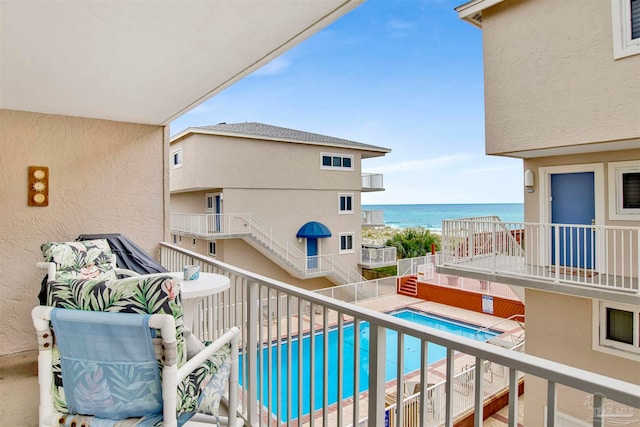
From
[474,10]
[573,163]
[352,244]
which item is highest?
[474,10]

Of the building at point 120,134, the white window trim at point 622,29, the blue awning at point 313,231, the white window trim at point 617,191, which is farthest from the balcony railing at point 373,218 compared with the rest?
the building at point 120,134

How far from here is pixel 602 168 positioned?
508 cm

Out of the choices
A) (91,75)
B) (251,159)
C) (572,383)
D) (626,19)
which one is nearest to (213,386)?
(572,383)

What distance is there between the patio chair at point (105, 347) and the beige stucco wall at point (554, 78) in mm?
5282

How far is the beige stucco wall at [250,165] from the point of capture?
11.4 meters

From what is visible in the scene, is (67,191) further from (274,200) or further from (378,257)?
(378,257)

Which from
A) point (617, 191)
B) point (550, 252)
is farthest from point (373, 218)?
point (617, 191)

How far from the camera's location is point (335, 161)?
539 inches

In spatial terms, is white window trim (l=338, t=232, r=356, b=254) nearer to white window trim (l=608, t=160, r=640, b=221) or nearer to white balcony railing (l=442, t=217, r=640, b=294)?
white balcony railing (l=442, t=217, r=640, b=294)

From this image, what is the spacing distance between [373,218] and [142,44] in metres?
13.4

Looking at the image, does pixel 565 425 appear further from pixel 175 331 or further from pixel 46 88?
pixel 46 88

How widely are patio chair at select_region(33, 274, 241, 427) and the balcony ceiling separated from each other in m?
1.29

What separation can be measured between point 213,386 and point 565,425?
18.2ft

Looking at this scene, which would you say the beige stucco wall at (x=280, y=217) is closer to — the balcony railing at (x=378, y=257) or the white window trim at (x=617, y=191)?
the balcony railing at (x=378, y=257)
